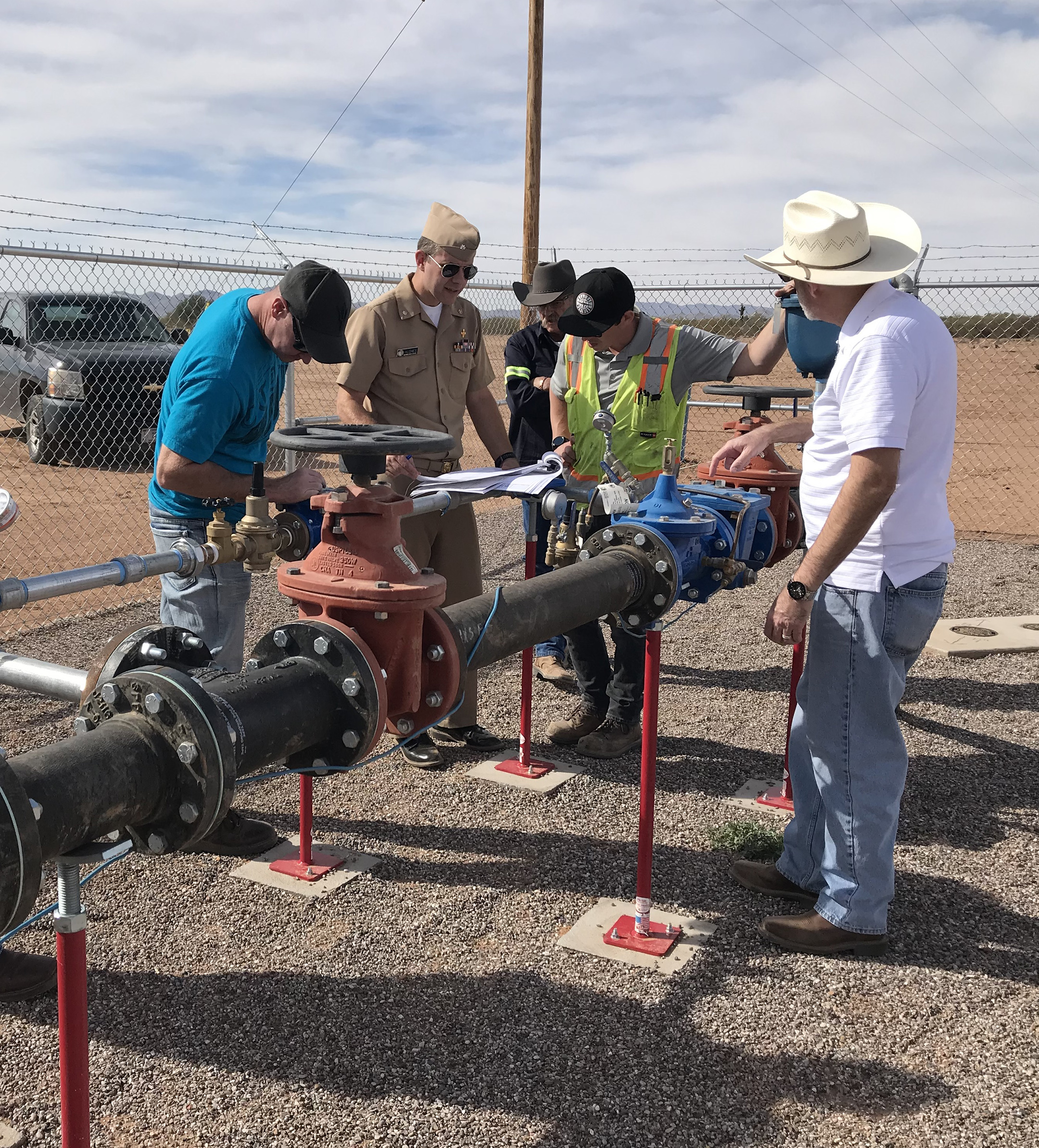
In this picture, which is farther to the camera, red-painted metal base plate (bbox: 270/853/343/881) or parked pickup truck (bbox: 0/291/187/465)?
parked pickup truck (bbox: 0/291/187/465)

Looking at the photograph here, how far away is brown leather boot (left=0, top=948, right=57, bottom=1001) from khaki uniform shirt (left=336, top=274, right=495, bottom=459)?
2300 mm

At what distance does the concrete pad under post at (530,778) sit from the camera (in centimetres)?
414

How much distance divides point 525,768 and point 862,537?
6.59 ft

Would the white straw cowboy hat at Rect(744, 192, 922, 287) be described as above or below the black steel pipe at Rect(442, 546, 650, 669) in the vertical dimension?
above

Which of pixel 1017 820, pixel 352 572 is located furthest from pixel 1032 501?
pixel 352 572

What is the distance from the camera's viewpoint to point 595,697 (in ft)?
15.3

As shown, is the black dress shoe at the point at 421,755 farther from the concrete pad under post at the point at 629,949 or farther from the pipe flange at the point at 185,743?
the pipe flange at the point at 185,743

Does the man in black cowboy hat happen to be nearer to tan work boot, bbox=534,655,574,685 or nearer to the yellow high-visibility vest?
tan work boot, bbox=534,655,574,685

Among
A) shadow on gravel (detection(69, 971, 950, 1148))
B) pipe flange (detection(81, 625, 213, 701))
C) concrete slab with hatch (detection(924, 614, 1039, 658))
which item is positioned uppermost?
pipe flange (detection(81, 625, 213, 701))

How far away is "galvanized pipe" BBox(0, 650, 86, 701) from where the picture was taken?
225cm

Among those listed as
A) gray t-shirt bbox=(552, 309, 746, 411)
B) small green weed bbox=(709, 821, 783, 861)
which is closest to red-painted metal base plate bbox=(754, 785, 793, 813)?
small green weed bbox=(709, 821, 783, 861)

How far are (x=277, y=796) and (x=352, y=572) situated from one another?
7.63 feet

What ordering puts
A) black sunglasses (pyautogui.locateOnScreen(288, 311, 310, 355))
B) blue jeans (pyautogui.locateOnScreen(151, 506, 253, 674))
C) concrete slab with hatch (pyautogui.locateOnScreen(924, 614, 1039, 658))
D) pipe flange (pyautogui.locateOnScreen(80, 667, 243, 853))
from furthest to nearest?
concrete slab with hatch (pyautogui.locateOnScreen(924, 614, 1039, 658)) → blue jeans (pyautogui.locateOnScreen(151, 506, 253, 674)) → black sunglasses (pyautogui.locateOnScreen(288, 311, 310, 355)) → pipe flange (pyautogui.locateOnScreen(80, 667, 243, 853))

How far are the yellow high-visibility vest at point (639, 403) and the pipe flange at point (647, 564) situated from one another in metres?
1.32
